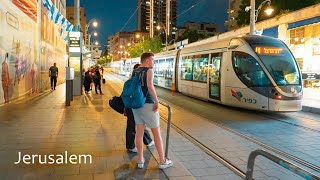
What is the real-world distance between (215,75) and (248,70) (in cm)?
234

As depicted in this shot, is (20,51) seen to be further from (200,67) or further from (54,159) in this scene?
(54,159)

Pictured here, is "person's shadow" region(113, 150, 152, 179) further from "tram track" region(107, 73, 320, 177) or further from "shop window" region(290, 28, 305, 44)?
"shop window" region(290, 28, 305, 44)

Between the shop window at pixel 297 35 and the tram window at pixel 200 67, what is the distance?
8.61 meters

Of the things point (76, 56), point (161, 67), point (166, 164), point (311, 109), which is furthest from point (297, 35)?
point (166, 164)

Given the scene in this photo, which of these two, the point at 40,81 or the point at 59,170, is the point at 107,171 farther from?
the point at 40,81

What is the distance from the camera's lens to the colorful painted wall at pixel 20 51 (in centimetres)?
1338

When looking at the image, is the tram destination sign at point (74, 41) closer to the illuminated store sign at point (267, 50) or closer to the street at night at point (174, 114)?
the street at night at point (174, 114)

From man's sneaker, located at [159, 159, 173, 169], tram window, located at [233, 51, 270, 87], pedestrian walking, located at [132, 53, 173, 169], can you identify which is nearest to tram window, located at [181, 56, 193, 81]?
tram window, located at [233, 51, 270, 87]

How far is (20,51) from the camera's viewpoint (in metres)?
15.8

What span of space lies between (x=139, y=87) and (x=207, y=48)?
11439mm

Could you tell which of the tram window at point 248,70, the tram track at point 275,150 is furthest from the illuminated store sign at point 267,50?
the tram track at point 275,150

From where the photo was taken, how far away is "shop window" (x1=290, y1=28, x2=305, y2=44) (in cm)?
2238

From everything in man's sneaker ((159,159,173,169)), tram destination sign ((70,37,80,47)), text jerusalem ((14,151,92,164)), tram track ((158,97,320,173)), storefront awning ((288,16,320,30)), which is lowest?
tram track ((158,97,320,173))

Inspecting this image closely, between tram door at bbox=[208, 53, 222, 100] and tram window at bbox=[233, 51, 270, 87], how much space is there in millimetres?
1349
